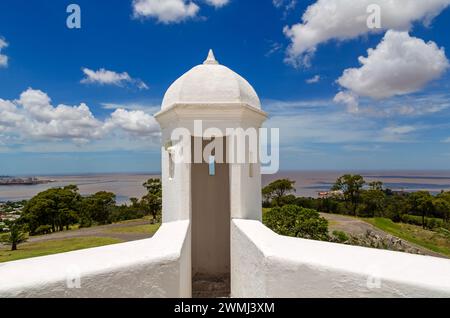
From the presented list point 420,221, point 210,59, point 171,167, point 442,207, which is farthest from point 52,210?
point 442,207

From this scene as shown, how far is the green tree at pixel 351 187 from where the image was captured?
116 feet

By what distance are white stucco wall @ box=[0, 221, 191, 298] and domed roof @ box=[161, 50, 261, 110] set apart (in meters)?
2.77

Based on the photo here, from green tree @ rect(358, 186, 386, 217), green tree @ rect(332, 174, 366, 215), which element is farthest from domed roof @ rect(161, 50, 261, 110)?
green tree @ rect(358, 186, 386, 217)

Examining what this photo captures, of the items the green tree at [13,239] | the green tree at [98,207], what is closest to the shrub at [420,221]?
the green tree at [98,207]

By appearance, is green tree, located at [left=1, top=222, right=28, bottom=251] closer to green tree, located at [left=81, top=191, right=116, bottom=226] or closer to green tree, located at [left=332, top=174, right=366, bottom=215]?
green tree, located at [left=81, top=191, right=116, bottom=226]

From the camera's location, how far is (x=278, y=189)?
1251 inches

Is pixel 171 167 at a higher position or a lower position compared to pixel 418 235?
higher

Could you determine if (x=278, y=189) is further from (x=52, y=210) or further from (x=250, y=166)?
(x=250, y=166)

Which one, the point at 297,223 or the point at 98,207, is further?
the point at 98,207

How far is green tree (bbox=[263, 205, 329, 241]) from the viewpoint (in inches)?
590

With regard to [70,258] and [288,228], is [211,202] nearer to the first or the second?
[70,258]

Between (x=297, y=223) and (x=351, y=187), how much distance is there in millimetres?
23781
